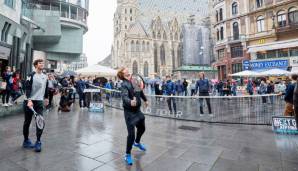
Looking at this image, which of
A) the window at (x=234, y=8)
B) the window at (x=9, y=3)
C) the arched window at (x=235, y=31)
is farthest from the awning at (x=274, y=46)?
the window at (x=9, y=3)

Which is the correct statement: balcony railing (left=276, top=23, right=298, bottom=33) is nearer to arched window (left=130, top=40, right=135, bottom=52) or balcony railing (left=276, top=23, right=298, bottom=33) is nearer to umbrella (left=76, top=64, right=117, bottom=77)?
umbrella (left=76, top=64, right=117, bottom=77)

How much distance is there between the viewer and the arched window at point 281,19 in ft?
81.2

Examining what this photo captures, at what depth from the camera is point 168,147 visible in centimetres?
453

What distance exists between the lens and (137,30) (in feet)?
225

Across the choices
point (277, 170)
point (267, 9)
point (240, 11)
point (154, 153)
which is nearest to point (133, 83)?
point (154, 153)

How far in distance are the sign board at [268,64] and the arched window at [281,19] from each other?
5.13 meters

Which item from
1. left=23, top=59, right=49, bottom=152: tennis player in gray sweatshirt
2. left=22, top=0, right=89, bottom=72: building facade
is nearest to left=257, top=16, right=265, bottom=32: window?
left=22, top=0, right=89, bottom=72: building facade

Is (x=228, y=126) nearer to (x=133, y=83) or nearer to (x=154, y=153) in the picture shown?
(x=154, y=153)

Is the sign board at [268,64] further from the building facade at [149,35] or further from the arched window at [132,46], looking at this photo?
the arched window at [132,46]

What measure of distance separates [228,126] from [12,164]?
249 inches

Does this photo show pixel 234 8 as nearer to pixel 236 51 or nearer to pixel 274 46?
pixel 236 51

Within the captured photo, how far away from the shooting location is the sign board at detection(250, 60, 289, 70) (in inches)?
922

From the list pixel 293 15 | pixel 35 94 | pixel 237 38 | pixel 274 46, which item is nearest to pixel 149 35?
pixel 237 38

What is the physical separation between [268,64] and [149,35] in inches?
2063
